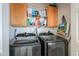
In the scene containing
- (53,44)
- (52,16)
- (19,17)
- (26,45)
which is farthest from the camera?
(52,16)

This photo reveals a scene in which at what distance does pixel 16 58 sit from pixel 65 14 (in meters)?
2.25

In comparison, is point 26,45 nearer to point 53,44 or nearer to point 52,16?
point 53,44

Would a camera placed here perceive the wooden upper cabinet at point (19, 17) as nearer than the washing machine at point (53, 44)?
No

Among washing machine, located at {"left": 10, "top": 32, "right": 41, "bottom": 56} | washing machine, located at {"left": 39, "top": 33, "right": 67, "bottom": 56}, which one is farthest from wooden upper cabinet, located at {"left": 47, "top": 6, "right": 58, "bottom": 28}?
washing machine, located at {"left": 10, "top": 32, "right": 41, "bottom": 56}

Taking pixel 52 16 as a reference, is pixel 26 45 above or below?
below

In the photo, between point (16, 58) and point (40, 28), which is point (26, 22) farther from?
point (16, 58)

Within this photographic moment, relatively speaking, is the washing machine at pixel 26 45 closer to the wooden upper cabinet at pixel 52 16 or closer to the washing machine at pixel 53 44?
the washing machine at pixel 53 44

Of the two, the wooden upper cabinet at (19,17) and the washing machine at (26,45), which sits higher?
the wooden upper cabinet at (19,17)

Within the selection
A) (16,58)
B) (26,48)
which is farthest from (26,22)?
(16,58)

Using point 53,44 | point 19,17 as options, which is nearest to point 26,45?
point 53,44

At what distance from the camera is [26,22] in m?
2.90

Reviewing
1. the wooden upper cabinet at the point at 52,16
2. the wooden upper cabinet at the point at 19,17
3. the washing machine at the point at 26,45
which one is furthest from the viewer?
the wooden upper cabinet at the point at 52,16

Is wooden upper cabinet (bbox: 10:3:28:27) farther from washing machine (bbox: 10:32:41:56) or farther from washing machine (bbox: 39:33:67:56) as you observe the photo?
washing machine (bbox: 39:33:67:56)

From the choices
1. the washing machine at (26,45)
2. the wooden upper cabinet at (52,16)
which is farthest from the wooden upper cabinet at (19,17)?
the wooden upper cabinet at (52,16)
